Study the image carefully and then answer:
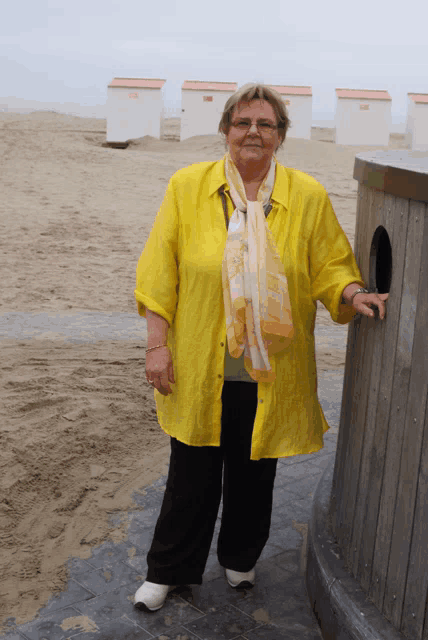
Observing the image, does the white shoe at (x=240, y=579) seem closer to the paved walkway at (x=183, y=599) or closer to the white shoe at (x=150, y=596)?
the paved walkway at (x=183, y=599)

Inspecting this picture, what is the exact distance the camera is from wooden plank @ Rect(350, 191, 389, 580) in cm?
291

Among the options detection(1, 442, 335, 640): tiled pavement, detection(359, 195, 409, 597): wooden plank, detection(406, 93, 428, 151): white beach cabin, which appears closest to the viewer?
detection(359, 195, 409, 597): wooden plank

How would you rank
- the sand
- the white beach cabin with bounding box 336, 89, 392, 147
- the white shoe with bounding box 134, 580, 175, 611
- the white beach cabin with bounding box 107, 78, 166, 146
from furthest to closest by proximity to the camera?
the white beach cabin with bounding box 336, 89, 392, 147 → the white beach cabin with bounding box 107, 78, 166, 146 → the sand → the white shoe with bounding box 134, 580, 175, 611

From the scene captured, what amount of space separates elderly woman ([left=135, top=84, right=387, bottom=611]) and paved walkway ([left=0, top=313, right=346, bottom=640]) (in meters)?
0.63

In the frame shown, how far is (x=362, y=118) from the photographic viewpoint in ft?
98.6

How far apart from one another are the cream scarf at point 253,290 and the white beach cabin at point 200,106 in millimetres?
26483

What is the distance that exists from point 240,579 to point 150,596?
1.28ft

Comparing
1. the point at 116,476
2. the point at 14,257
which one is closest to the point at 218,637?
the point at 116,476

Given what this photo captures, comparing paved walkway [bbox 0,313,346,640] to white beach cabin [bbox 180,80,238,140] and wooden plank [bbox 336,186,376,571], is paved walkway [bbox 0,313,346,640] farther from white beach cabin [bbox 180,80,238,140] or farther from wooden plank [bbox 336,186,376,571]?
white beach cabin [bbox 180,80,238,140]

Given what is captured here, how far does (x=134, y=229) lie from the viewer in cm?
1277

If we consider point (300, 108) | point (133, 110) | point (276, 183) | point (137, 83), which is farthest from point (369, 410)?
point (300, 108)

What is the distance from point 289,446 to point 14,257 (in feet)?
25.9

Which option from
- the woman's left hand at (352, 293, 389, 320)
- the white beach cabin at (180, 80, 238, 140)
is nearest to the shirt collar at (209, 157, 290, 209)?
the woman's left hand at (352, 293, 389, 320)

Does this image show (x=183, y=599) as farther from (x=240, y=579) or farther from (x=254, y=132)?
(x=254, y=132)
